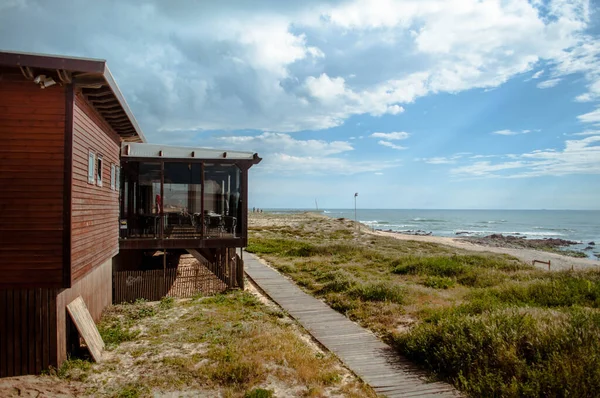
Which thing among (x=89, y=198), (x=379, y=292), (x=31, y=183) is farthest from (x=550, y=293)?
(x=31, y=183)

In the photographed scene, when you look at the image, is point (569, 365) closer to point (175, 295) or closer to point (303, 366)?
point (303, 366)

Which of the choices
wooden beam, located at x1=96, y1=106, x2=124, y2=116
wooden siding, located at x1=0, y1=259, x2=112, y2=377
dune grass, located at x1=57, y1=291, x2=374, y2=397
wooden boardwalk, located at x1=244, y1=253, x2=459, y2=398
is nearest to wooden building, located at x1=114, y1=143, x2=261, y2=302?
wooden boardwalk, located at x1=244, y1=253, x2=459, y2=398

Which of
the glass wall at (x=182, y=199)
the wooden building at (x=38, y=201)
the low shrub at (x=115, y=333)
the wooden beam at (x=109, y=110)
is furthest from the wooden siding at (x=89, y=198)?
the glass wall at (x=182, y=199)

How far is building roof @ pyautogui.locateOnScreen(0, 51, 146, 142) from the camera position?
725 cm

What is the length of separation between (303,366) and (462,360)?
2.98 meters

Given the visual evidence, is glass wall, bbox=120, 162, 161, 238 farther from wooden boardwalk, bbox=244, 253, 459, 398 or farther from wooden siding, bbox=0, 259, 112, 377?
wooden siding, bbox=0, 259, 112, 377

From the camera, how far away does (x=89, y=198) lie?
9438 mm

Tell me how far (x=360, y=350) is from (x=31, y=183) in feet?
24.6

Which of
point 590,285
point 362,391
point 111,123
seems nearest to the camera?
point 362,391

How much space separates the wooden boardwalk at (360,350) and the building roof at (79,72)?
24.4 ft

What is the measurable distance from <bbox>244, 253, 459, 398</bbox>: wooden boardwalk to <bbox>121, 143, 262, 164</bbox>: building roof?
5177 mm

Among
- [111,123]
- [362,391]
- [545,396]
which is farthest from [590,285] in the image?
[111,123]

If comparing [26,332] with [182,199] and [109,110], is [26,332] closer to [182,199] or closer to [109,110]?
[109,110]

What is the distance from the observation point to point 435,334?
8.51 m
